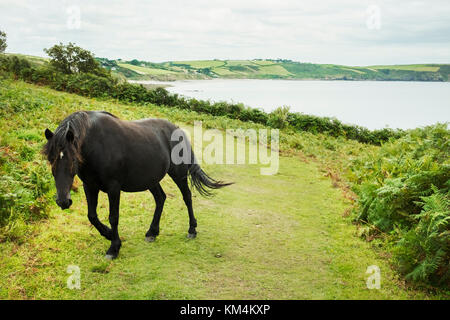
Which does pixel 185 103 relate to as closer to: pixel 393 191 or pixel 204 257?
pixel 204 257

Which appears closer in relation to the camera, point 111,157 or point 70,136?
point 70,136

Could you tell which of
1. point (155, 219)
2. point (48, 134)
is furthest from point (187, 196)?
point (48, 134)

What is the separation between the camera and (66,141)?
411cm

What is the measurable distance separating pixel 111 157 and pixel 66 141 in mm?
838

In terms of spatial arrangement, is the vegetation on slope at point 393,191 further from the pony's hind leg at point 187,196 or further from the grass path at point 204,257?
the pony's hind leg at point 187,196

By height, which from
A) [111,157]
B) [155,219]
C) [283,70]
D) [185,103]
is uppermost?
[283,70]

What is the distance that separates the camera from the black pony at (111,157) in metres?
4.13

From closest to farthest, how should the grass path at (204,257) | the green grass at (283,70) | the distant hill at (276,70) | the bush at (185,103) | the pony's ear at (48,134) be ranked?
the pony's ear at (48,134), the grass path at (204,257), the bush at (185,103), the distant hill at (276,70), the green grass at (283,70)

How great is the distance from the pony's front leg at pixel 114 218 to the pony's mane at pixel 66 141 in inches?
33.9

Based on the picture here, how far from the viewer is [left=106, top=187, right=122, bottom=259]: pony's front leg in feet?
16.4

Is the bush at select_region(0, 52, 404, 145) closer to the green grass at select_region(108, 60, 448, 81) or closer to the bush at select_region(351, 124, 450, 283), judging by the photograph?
the bush at select_region(351, 124, 450, 283)

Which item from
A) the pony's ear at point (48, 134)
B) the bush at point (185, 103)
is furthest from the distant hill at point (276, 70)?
the pony's ear at point (48, 134)
